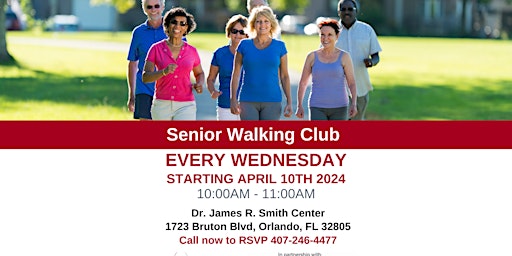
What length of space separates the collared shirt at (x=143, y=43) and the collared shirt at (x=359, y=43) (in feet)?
6.43

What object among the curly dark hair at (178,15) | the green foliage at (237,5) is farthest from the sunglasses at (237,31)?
the green foliage at (237,5)

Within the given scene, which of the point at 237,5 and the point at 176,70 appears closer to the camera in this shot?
the point at 176,70

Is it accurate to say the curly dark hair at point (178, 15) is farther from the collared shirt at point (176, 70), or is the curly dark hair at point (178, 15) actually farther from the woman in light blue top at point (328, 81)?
the woman in light blue top at point (328, 81)

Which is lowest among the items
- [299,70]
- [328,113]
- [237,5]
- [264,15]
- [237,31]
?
[237,5]

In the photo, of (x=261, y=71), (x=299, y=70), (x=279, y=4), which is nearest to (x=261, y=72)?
(x=261, y=71)

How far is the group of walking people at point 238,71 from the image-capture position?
960 centimetres

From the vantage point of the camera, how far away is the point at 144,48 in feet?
33.7

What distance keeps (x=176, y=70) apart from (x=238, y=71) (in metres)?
0.56

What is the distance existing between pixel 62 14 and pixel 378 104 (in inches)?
2716

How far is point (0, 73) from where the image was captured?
104 ft

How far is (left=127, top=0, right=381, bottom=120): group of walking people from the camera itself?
960cm

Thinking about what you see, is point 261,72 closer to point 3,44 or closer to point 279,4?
point 3,44

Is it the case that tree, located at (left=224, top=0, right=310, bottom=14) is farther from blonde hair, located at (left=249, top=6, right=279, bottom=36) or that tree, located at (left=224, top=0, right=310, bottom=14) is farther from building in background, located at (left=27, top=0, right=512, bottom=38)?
blonde hair, located at (left=249, top=6, right=279, bottom=36)

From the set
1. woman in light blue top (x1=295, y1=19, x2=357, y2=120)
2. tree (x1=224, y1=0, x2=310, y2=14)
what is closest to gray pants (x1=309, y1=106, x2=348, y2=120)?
woman in light blue top (x1=295, y1=19, x2=357, y2=120)
